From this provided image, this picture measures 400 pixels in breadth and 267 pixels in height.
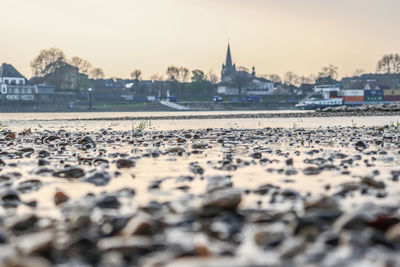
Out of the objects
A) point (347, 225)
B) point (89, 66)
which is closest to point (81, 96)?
point (89, 66)

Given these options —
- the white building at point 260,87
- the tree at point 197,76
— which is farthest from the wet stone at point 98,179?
the white building at point 260,87

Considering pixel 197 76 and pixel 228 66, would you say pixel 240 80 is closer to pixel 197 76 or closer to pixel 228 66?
pixel 197 76

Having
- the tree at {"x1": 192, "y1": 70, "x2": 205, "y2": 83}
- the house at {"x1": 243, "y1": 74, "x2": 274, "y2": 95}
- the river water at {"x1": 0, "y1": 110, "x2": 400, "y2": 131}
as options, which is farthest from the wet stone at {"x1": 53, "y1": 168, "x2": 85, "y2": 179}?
the house at {"x1": 243, "y1": 74, "x2": 274, "y2": 95}

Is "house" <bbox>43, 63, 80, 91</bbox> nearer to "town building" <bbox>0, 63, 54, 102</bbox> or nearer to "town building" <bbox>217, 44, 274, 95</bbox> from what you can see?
"town building" <bbox>0, 63, 54, 102</bbox>

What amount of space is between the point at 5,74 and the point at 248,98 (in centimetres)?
6350

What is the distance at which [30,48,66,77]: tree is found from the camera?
105 m

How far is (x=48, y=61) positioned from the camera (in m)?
107

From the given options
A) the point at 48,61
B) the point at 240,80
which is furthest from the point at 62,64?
the point at 240,80

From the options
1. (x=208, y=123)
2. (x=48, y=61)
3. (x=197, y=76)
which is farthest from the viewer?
(x=197, y=76)

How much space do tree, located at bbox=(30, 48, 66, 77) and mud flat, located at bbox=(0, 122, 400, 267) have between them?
342 feet

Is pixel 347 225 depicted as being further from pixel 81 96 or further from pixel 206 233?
pixel 81 96

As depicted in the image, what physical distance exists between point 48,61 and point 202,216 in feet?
361

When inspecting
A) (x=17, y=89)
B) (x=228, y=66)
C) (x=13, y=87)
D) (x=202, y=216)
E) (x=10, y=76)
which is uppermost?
(x=228, y=66)

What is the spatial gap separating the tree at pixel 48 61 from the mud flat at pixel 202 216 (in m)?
104
